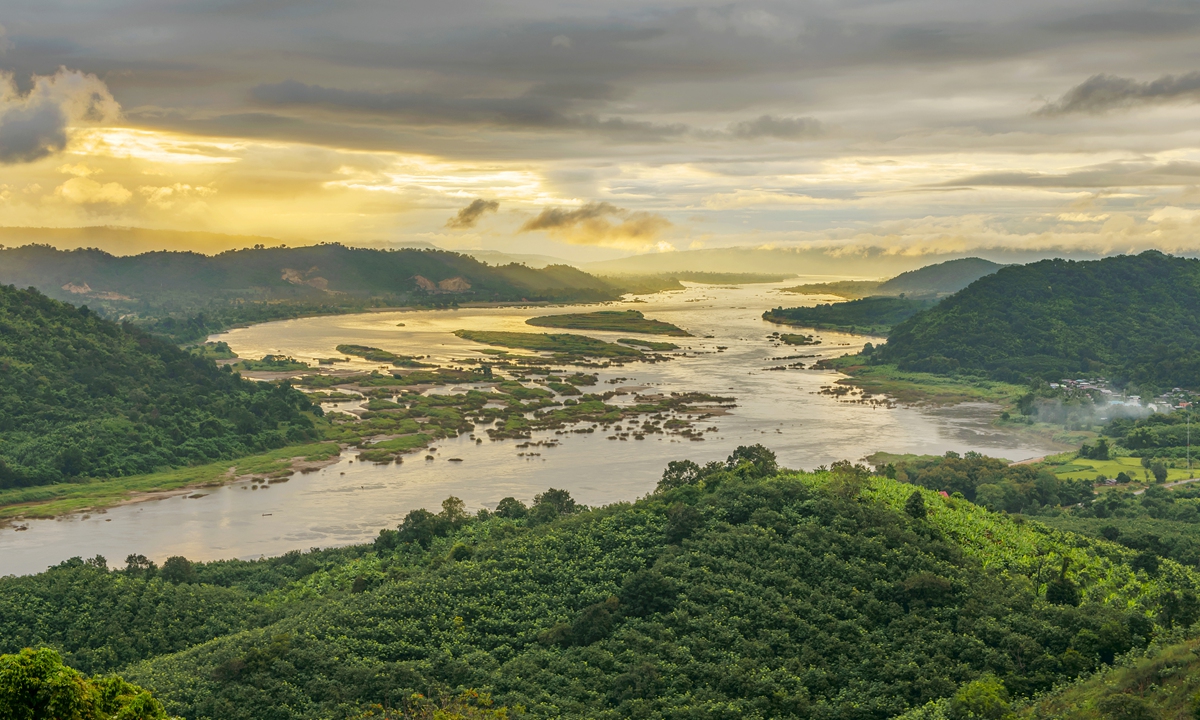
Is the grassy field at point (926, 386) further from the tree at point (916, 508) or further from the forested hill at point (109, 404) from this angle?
the tree at point (916, 508)

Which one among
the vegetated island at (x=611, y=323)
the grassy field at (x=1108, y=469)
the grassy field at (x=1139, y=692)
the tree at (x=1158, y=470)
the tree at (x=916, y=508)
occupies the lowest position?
the grassy field at (x=1108, y=469)

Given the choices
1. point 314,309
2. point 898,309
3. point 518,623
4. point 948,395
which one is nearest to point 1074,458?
point 948,395

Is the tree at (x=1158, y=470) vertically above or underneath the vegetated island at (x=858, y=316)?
underneath

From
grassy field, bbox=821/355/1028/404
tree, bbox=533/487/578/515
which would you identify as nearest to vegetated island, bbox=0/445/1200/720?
tree, bbox=533/487/578/515

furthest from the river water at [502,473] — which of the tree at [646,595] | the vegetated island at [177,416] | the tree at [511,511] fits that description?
the tree at [646,595]

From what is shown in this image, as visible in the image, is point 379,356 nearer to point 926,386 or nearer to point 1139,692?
point 926,386

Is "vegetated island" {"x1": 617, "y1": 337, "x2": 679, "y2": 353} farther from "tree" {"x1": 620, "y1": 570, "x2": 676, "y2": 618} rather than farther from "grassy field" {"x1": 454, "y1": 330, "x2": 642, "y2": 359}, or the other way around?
"tree" {"x1": 620, "y1": 570, "x2": 676, "y2": 618}

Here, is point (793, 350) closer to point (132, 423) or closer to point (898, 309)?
point (898, 309)
